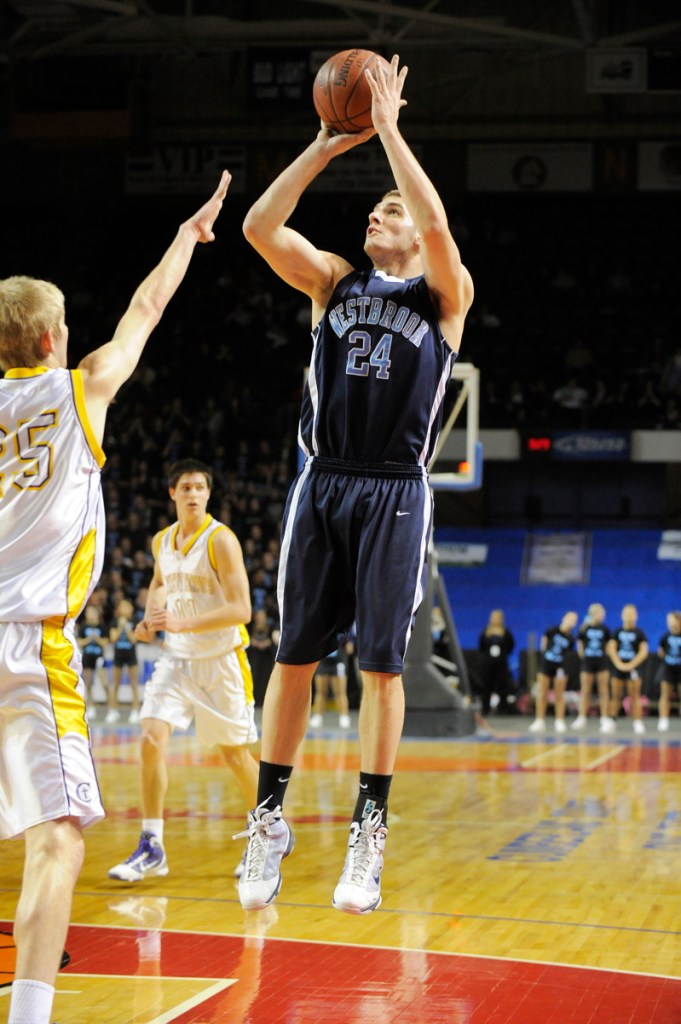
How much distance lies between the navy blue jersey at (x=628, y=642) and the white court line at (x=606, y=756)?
2.70 m

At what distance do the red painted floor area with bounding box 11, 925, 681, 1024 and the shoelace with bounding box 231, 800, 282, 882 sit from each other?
94 centimetres

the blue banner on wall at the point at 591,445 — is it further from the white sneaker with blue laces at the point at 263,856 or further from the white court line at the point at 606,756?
the white sneaker with blue laces at the point at 263,856

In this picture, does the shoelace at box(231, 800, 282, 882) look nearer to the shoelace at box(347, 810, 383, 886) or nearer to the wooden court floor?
the shoelace at box(347, 810, 383, 886)

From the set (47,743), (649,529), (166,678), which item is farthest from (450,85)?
(47,743)

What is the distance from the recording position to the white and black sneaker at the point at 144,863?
7.84 m

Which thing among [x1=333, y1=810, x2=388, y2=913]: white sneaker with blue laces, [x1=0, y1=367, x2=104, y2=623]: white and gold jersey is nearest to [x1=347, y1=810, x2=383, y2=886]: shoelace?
[x1=333, y1=810, x2=388, y2=913]: white sneaker with blue laces

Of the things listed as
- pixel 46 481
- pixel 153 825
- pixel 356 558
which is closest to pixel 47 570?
pixel 46 481

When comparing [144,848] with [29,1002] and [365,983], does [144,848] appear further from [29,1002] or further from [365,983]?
[29,1002]

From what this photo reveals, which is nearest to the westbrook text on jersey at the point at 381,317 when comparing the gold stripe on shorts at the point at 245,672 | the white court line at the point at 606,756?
the gold stripe on shorts at the point at 245,672

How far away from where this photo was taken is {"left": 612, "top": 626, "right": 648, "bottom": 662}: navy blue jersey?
1814 cm

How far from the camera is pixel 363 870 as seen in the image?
460 centimetres

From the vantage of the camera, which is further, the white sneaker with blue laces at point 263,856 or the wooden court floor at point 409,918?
the wooden court floor at point 409,918

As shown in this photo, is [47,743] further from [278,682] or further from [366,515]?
[366,515]

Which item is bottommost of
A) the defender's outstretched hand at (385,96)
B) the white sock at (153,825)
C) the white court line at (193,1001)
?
the white court line at (193,1001)
